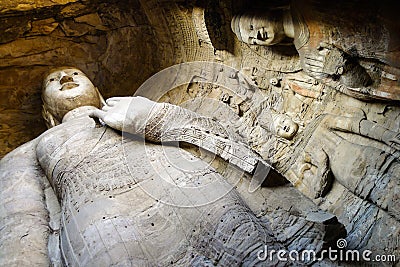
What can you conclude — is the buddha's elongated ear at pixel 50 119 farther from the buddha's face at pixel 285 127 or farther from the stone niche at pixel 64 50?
the buddha's face at pixel 285 127

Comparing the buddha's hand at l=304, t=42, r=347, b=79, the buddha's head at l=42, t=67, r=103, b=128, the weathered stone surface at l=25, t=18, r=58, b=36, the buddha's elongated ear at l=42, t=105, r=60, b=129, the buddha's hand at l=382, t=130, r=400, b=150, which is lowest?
the buddha's elongated ear at l=42, t=105, r=60, b=129

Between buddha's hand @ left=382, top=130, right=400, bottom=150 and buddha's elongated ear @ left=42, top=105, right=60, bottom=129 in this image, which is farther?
buddha's elongated ear @ left=42, top=105, right=60, bottom=129

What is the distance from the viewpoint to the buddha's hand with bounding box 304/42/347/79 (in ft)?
10.5

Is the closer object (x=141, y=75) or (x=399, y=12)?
(x=399, y=12)

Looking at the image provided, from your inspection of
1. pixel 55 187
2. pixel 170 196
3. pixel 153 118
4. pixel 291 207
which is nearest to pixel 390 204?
pixel 291 207

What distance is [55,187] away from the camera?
332cm

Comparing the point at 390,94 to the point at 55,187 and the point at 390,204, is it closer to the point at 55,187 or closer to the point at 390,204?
the point at 390,204

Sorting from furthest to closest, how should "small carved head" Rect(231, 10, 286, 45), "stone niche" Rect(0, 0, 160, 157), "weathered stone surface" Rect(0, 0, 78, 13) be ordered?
1. "stone niche" Rect(0, 0, 160, 157)
2. "weathered stone surface" Rect(0, 0, 78, 13)
3. "small carved head" Rect(231, 10, 286, 45)

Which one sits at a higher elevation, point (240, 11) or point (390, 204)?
point (240, 11)

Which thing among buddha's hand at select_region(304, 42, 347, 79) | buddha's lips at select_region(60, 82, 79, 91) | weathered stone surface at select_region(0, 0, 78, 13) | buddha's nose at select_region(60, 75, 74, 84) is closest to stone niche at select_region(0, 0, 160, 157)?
weathered stone surface at select_region(0, 0, 78, 13)

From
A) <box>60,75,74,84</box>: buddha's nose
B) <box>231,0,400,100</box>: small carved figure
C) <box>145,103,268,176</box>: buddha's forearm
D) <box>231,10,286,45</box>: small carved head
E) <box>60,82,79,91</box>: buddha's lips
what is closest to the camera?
<box>231,0,400,100</box>: small carved figure

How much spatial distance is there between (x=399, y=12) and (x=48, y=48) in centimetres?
406

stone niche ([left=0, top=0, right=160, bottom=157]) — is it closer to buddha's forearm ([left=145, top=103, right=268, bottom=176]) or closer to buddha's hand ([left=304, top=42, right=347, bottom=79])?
buddha's forearm ([left=145, top=103, right=268, bottom=176])

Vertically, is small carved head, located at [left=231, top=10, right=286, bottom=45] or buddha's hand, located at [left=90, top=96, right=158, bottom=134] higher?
small carved head, located at [left=231, top=10, right=286, bottom=45]
